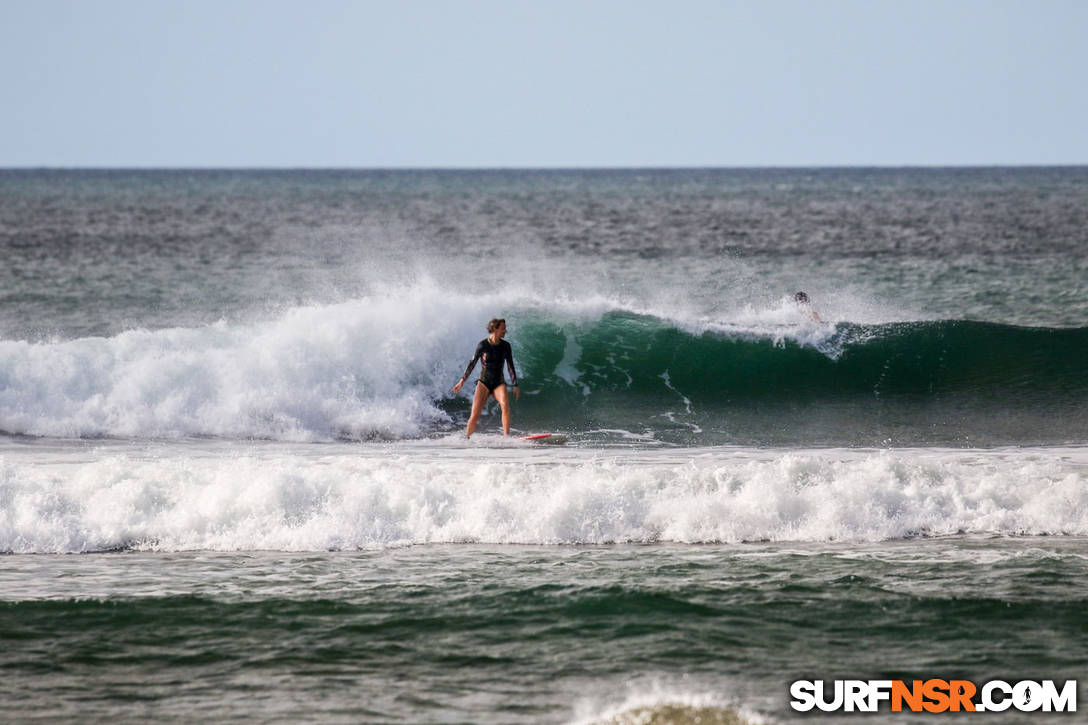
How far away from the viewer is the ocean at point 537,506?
6906 millimetres

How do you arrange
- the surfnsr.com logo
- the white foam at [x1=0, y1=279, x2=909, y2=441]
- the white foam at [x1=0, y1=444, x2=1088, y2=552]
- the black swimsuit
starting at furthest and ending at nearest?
the white foam at [x1=0, y1=279, x2=909, y2=441], the black swimsuit, the white foam at [x1=0, y1=444, x2=1088, y2=552], the surfnsr.com logo

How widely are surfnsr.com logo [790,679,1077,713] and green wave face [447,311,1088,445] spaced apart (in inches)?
323

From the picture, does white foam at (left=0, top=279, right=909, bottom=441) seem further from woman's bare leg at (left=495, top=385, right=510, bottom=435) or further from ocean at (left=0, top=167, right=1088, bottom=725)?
woman's bare leg at (left=495, top=385, right=510, bottom=435)

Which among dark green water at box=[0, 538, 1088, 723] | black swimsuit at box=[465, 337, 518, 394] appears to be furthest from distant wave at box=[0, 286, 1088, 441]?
dark green water at box=[0, 538, 1088, 723]

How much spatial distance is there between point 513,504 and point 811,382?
8457 millimetres

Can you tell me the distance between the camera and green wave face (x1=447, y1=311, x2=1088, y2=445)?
15.7 m

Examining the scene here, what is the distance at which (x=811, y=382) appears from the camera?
17750mm

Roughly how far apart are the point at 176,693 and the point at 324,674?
0.81 m

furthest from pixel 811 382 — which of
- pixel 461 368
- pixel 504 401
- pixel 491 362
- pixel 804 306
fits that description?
pixel 491 362

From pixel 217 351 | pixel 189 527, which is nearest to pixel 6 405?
pixel 217 351

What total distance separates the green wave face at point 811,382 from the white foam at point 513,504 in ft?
13.0

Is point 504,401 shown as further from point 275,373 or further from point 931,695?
point 931,695

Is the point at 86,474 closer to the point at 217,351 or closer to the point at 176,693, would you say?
the point at 176,693

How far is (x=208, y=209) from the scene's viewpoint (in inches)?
2677
